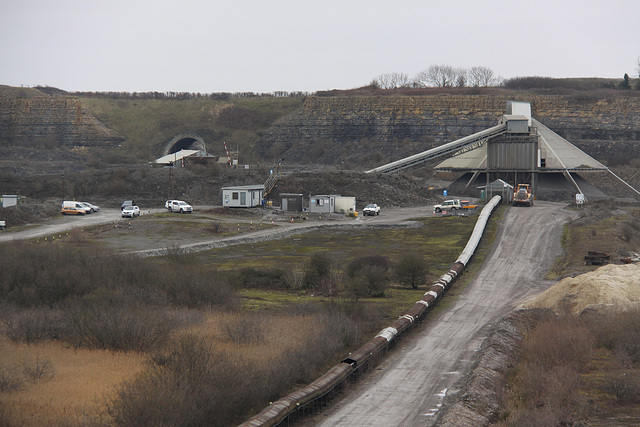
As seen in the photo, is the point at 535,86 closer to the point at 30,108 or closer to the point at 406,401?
the point at 30,108

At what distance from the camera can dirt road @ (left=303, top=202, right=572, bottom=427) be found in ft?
55.9

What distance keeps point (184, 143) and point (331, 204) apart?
69721mm

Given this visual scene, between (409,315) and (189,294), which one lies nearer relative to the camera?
(409,315)

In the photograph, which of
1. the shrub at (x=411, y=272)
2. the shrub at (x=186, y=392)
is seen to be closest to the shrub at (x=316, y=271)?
the shrub at (x=411, y=272)

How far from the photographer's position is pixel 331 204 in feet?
231

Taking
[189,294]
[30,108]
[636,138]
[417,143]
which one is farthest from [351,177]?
[30,108]

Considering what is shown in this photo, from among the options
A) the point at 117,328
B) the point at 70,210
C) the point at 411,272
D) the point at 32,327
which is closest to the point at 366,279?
the point at 411,272

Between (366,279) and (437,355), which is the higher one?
(366,279)

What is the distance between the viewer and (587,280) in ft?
93.1

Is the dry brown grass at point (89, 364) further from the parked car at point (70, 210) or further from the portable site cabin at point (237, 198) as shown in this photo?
the portable site cabin at point (237, 198)

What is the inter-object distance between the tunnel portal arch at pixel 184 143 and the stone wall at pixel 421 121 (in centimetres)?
1369

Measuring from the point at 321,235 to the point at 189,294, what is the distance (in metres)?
28.3

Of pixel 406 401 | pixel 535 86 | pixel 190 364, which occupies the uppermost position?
pixel 535 86

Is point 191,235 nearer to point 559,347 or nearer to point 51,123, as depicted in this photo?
point 559,347
